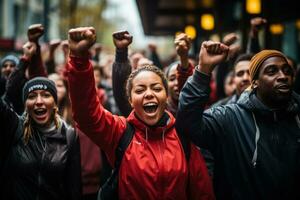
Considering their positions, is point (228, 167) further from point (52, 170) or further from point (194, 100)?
point (52, 170)

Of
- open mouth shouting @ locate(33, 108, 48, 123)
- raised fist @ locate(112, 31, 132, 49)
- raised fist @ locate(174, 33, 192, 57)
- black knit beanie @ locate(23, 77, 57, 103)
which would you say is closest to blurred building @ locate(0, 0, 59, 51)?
black knit beanie @ locate(23, 77, 57, 103)

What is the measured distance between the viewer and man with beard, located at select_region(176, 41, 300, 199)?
3.37 metres

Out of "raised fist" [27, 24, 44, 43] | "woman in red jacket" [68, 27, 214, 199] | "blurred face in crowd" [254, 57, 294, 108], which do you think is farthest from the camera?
"raised fist" [27, 24, 44, 43]

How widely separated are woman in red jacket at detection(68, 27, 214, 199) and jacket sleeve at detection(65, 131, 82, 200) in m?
0.96

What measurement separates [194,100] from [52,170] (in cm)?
166

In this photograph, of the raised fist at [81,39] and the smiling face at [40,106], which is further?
the smiling face at [40,106]

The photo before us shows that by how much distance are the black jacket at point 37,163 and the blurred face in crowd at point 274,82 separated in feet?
6.08

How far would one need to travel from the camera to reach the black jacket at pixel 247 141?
3369 mm

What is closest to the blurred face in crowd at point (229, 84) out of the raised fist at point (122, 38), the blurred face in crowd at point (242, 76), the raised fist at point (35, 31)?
the blurred face in crowd at point (242, 76)

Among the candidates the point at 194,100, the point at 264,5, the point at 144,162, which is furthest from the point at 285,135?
the point at 264,5

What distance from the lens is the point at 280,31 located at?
Result: 1266 cm

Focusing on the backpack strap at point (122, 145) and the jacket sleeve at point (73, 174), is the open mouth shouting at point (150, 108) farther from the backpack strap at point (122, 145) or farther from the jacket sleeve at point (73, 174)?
the jacket sleeve at point (73, 174)

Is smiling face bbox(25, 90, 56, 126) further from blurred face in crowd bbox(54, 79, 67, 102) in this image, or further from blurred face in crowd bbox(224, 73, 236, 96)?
blurred face in crowd bbox(224, 73, 236, 96)

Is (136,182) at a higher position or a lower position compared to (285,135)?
lower
